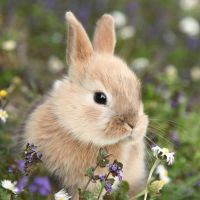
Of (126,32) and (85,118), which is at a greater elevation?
(126,32)

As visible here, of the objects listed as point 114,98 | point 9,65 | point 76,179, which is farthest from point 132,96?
point 9,65

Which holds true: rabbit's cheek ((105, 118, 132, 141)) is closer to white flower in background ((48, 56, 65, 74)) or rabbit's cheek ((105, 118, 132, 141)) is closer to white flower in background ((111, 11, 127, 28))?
white flower in background ((48, 56, 65, 74))

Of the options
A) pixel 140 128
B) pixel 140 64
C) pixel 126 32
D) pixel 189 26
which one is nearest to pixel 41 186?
pixel 140 128

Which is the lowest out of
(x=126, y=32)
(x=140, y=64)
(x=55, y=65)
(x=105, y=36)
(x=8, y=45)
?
(x=105, y=36)

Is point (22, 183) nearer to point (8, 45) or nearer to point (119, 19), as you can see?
point (8, 45)

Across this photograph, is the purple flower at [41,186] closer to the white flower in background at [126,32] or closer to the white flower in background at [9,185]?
the white flower in background at [9,185]

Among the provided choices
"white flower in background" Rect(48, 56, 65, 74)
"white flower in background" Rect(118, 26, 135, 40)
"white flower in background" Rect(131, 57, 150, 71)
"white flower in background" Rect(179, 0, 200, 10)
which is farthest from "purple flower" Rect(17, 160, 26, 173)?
"white flower in background" Rect(179, 0, 200, 10)

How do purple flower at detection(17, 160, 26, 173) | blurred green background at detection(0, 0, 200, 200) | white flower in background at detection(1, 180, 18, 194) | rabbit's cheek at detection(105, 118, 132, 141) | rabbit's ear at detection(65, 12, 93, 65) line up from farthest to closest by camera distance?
1. blurred green background at detection(0, 0, 200, 200)
2. rabbit's ear at detection(65, 12, 93, 65)
3. purple flower at detection(17, 160, 26, 173)
4. rabbit's cheek at detection(105, 118, 132, 141)
5. white flower in background at detection(1, 180, 18, 194)

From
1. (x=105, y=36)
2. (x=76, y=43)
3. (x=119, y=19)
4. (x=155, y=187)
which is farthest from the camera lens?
(x=119, y=19)
